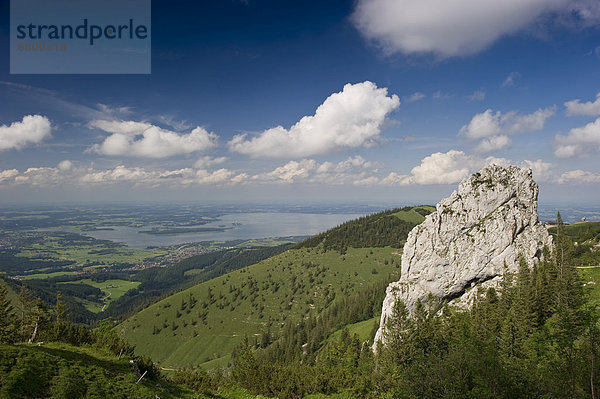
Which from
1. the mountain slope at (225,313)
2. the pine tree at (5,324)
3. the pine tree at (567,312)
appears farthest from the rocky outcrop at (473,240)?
the pine tree at (5,324)

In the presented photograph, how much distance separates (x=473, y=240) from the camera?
8012 centimetres

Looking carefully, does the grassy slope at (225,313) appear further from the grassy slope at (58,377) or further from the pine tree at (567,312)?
the pine tree at (567,312)

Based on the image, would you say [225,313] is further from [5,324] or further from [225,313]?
[5,324]

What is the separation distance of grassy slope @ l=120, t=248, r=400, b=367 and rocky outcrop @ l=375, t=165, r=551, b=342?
3709 inches

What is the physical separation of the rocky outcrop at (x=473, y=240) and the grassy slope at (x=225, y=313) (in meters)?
94.2

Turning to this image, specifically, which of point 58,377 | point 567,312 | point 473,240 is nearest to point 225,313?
point 473,240

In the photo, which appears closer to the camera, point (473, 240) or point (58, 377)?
point (58, 377)

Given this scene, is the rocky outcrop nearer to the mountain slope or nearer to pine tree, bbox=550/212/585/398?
pine tree, bbox=550/212/585/398

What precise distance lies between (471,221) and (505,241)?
414 inches

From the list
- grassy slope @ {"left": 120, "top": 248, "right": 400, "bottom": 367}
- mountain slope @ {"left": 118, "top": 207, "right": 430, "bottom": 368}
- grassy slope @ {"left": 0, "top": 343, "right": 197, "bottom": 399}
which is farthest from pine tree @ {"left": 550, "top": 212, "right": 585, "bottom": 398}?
grassy slope @ {"left": 120, "top": 248, "right": 400, "bottom": 367}

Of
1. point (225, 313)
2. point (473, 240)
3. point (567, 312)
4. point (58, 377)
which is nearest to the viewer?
point (58, 377)

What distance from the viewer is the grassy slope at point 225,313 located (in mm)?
146625

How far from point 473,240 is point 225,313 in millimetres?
145465

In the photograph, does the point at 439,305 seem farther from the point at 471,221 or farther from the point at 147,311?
the point at 147,311
